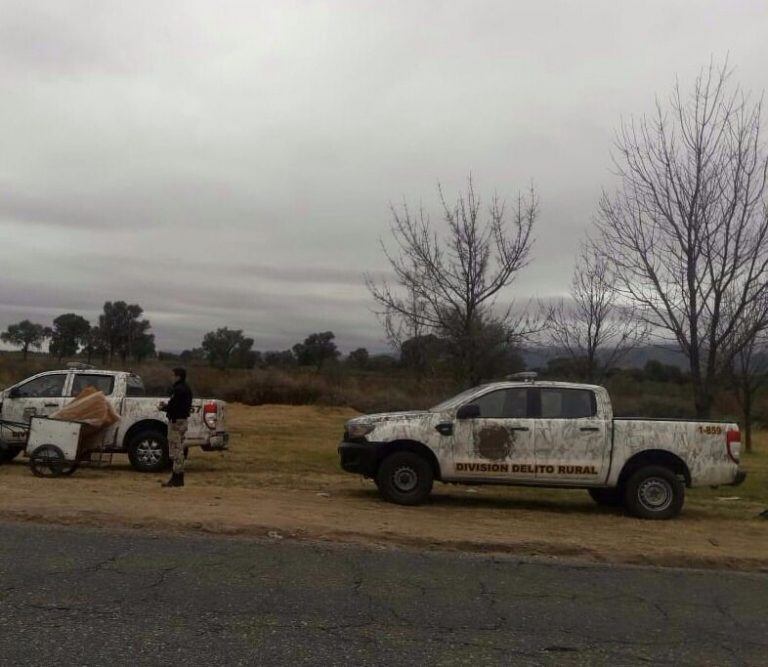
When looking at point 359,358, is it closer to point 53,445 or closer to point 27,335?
point 27,335

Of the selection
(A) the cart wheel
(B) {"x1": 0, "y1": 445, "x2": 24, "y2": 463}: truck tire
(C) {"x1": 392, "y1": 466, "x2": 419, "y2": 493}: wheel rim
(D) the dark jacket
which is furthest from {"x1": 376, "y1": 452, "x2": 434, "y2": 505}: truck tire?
(B) {"x1": 0, "y1": 445, "x2": 24, "y2": 463}: truck tire

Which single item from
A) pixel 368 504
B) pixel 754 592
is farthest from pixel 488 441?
pixel 754 592

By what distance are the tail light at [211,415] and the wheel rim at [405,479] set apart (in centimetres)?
452

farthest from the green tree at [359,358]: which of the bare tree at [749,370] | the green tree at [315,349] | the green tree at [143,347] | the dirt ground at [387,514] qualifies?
the dirt ground at [387,514]

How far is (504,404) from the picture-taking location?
11711 mm

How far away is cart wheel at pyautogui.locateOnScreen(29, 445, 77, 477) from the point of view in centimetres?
1340

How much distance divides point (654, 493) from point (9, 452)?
439 inches

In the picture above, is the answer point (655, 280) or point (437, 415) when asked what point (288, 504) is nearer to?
point (437, 415)

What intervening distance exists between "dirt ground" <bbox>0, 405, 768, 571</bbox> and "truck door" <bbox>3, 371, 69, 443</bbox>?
1031 millimetres

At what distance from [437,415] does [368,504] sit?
5.18ft

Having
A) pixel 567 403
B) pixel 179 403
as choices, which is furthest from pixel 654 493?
pixel 179 403

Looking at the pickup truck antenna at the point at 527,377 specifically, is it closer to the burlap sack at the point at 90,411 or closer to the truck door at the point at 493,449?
the truck door at the point at 493,449

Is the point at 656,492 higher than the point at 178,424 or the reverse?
the reverse

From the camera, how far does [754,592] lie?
7598 mm
